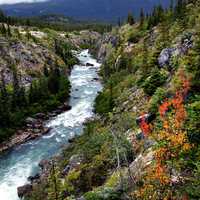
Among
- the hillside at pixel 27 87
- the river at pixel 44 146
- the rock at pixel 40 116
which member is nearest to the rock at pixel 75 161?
the river at pixel 44 146

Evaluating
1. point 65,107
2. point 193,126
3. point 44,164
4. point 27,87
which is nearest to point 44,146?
point 44,164

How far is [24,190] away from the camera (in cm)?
6025

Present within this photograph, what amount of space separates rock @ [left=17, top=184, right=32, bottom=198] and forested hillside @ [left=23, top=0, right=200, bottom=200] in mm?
1762

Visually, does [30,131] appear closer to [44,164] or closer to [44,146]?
[44,146]

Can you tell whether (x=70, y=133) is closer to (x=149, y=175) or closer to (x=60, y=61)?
(x=149, y=175)

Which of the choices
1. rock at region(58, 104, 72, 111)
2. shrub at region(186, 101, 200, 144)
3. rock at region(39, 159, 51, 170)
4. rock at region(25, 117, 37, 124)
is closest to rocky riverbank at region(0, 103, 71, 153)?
rock at region(25, 117, 37, 124)

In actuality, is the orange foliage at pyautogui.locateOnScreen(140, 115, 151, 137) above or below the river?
above

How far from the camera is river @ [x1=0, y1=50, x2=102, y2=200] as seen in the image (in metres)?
66.4

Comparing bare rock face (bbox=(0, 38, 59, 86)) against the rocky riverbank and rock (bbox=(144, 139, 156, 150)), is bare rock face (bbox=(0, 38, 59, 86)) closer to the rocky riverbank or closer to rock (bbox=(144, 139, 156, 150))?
the rocky riverbank

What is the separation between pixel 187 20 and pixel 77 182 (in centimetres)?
5034

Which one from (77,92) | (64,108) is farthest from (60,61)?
(64,108)

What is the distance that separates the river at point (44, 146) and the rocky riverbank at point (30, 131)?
1.59 m

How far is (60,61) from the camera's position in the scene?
535 ft

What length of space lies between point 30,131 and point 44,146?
31.6ft
